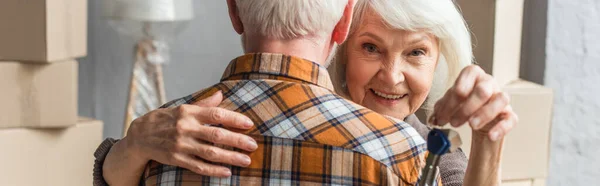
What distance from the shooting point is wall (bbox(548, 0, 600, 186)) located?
2.53m

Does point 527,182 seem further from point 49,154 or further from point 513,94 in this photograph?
point 49,154

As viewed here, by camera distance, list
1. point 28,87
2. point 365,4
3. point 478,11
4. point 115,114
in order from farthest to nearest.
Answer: point 115,114 → point 28,87 → point 478,11 → point 365,4

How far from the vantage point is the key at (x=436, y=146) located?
94 cm

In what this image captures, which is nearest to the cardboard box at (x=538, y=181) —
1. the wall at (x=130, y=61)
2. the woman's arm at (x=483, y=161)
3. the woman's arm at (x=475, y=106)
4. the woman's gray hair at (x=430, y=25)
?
the woman's gray hair at (x=430, y=25)

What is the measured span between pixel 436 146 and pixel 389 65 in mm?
674

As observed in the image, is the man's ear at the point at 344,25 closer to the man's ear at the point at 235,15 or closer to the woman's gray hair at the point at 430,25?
the man's ear at the point at 235,15

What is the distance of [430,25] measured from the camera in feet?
5.21

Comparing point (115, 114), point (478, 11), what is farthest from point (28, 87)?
point (115, 114)

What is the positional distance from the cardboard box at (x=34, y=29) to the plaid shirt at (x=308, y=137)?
1.49 m

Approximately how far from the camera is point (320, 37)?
1125mm

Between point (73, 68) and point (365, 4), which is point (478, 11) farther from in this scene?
point (73, 68)

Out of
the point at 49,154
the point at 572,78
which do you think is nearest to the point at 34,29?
the point at 49,154

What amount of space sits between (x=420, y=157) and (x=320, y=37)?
0.19 meters

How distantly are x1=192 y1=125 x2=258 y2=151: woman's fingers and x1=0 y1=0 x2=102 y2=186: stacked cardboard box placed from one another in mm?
1497
